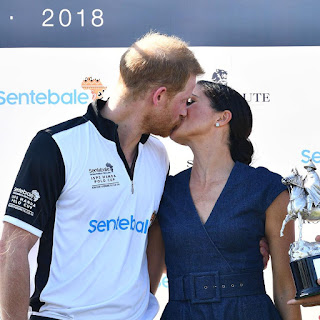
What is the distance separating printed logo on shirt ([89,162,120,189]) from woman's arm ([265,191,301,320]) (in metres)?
0.63

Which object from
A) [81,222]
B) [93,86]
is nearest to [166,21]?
[93,86]

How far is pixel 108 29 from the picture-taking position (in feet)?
14.2

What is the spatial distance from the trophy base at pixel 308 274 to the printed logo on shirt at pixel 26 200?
94cm

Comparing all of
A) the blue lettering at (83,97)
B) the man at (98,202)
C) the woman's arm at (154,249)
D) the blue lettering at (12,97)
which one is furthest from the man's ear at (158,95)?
the blue lettering at (12,97)

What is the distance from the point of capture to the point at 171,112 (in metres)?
2.93

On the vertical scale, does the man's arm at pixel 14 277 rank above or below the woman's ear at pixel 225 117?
below

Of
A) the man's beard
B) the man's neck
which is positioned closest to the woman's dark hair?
the man's beard

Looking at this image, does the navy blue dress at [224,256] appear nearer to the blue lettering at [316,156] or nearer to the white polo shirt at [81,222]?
the white polo shirt at [81,222]

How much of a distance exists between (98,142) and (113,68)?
141cm

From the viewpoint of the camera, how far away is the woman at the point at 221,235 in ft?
9.24

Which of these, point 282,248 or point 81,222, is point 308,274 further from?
point 81,222

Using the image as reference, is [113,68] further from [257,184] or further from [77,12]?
[257,184]

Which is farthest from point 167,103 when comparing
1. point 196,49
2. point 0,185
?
point 0,185

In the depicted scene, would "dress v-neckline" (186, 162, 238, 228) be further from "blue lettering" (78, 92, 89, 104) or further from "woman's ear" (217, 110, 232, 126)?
"blue lettering" (78, 92, 89, 104)
